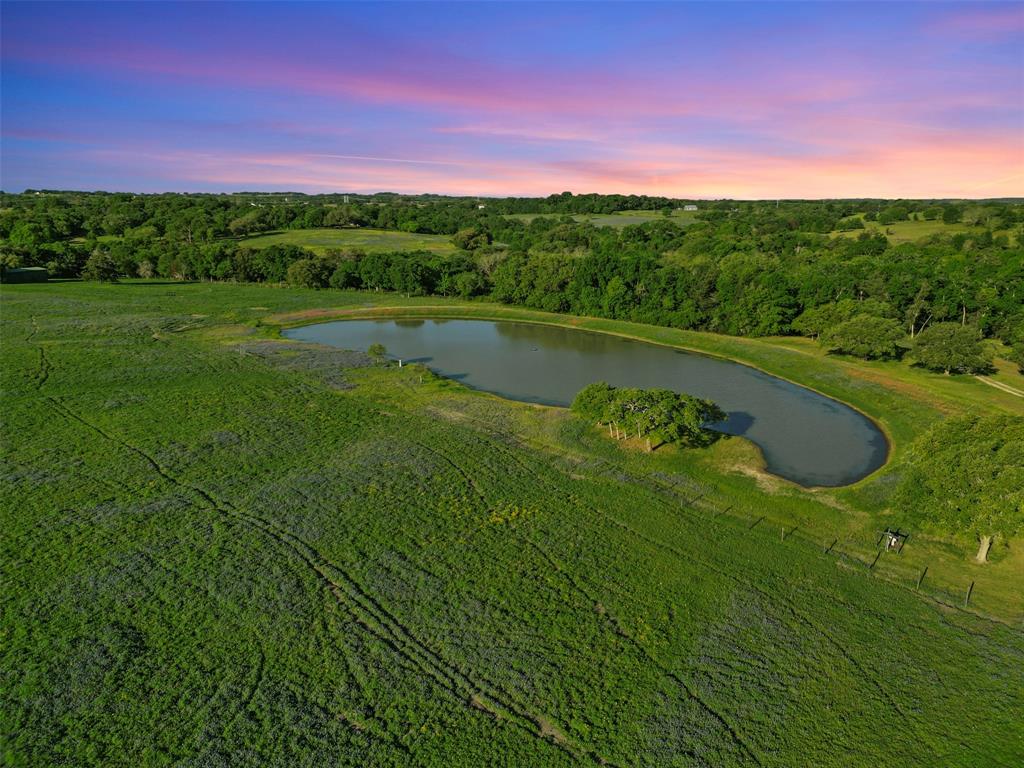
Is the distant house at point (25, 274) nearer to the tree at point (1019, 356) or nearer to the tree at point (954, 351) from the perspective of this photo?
the tree at point (954, 351)

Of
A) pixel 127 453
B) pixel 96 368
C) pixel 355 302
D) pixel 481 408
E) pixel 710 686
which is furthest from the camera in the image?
pixel 355 302

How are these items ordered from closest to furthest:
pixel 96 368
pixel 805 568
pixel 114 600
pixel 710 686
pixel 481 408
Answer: pixel 710 686 → pixel 114 600 → pixel 805 568 → pixel 481 408 → pixel 96 368

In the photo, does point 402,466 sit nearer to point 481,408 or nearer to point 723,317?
point 481,408

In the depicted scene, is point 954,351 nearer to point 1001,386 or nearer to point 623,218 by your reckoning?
point 1001,386

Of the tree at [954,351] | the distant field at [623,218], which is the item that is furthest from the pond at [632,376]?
the distant field at [623,218]

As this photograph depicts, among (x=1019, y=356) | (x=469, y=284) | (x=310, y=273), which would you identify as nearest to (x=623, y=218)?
(x=469, y=284)

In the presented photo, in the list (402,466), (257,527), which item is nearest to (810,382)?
(402,466)
